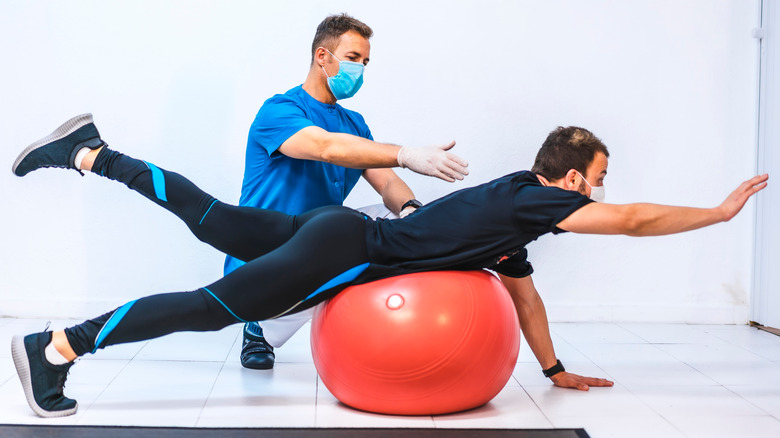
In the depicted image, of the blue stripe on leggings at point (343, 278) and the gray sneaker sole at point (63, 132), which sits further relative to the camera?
the gray sneaker sole at point (63, 132)

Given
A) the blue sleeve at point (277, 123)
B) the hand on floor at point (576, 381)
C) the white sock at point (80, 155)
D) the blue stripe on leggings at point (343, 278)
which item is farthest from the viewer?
the blue sleeve at point (277, 123)

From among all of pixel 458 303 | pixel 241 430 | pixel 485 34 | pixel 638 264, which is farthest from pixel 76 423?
pixel 638 264

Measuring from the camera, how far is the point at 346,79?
275 cm

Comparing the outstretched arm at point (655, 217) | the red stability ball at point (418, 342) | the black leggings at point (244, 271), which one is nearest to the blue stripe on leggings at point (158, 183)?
the black leggings at point (244, 271)

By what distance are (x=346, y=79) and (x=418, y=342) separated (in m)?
1.16

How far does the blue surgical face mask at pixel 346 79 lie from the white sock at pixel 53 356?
1.33 metres

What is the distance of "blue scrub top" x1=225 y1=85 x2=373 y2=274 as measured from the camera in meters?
2.69

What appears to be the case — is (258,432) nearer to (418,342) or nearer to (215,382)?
(418,342)

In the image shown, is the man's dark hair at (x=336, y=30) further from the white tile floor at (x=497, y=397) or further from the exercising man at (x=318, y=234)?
the white tile floor at (x=497, y=397)

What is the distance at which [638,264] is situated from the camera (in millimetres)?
3725

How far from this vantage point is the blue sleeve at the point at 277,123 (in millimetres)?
2598

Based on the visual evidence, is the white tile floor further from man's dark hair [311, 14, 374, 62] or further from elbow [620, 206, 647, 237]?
man's dark hair [311, 14, 374, 62]

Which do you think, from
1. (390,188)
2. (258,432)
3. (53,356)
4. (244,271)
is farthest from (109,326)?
(390,188)

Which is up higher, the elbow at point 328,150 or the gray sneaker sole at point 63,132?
the gray sneaker sole at point 63,132
